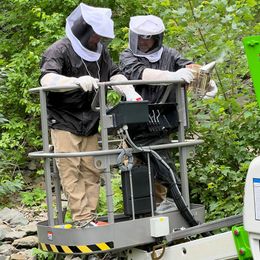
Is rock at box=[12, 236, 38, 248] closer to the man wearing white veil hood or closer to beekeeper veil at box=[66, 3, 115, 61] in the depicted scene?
the man wearing white veil hood

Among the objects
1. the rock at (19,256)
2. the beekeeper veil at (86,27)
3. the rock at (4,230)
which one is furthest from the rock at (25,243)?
the beekeeper veil at (86,27)

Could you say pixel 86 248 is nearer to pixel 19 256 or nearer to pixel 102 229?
pixel 102 229

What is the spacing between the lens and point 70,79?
491 cm

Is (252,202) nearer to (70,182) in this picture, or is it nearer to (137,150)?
(137,150)

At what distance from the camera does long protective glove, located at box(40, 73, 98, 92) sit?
188 inches

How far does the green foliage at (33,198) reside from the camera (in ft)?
33.2

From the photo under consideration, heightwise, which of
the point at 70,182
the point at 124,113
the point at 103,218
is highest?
the point at 124,113

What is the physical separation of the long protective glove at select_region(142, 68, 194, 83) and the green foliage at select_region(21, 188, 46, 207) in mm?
5203

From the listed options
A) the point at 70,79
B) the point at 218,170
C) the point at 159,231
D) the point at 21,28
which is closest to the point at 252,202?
the point at 159,231

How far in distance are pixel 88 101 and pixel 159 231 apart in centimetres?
122

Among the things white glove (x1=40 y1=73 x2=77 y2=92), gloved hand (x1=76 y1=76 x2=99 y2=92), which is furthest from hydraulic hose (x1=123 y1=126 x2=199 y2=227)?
white glove (x1=40 y1=73 x2=77 y2=92)

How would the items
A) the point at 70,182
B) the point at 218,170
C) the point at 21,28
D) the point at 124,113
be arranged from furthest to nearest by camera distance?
the point at 21,28
the point at 218,170
the point at 70,182
the point at 124,113

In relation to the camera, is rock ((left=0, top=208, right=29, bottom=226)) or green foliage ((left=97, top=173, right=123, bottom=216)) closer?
green foliage ((left=97, top=173, right=123, bottom=216))

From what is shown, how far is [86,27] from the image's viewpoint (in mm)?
5262
